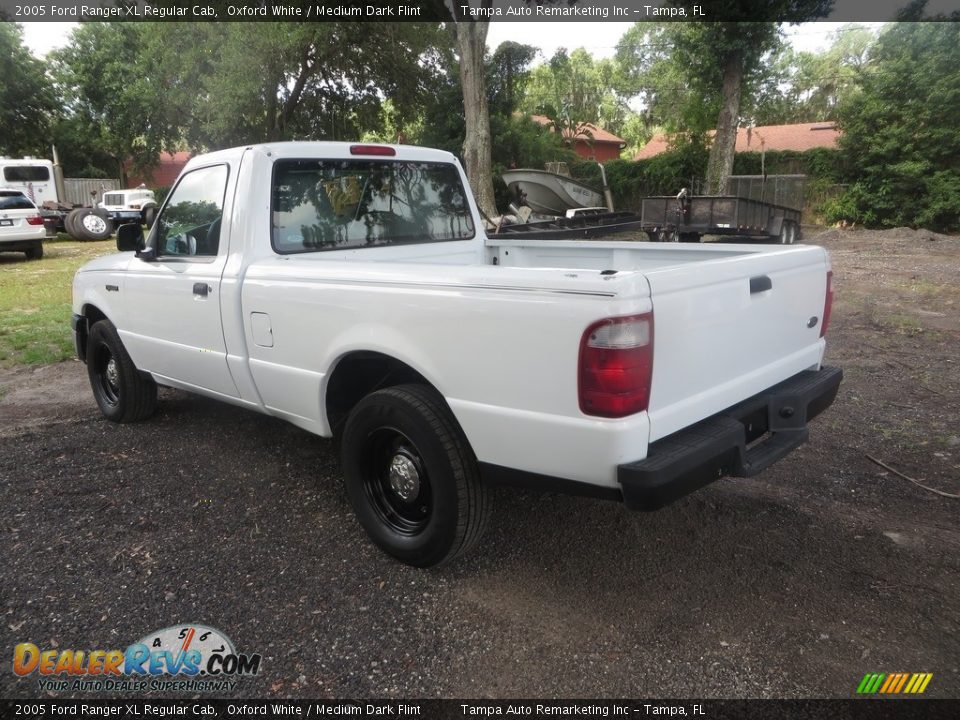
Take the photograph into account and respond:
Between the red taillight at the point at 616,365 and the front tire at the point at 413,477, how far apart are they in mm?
672

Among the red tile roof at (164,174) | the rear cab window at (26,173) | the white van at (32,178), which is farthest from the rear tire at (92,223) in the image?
the red tile roof at (164,174)

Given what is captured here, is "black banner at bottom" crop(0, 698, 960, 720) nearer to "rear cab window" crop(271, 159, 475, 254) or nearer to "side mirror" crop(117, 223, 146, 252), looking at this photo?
"rear cab window" crop(271, 159, 475, 254)

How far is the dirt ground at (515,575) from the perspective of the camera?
2502 mm

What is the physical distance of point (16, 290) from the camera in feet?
38.2

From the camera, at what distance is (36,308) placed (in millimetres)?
10023

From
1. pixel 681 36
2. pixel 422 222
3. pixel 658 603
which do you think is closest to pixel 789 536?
pixel 658 603

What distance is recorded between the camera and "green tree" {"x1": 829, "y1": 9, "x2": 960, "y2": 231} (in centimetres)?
1953

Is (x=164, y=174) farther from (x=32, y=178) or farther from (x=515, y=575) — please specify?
(x=515, y=575)

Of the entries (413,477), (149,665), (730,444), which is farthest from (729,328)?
(149,665)

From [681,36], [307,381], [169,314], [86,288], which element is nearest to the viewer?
[307,381]

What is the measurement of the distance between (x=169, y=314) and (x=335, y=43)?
21.4 m

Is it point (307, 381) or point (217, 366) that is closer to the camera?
point (307, 381)

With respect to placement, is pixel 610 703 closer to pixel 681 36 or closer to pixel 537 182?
pixel 537 182

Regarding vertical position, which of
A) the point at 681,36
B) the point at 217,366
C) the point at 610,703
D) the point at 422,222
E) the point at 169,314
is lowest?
the point at 610,703
